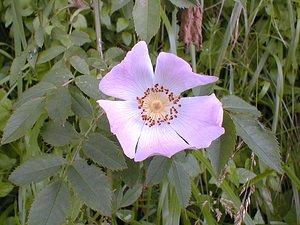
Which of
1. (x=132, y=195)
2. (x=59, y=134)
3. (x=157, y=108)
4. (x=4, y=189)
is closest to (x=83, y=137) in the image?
(x=59, y=134)

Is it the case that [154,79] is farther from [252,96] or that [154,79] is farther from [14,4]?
[252,96]

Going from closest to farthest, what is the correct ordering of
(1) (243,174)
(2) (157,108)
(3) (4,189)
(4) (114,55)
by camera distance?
(2) (157,108), (4) (114,55), (3) (4,189), (1) (243,174)

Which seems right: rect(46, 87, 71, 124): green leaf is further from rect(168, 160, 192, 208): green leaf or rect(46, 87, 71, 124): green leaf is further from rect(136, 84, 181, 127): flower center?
rect(168, 160, 192, 208): green leaf

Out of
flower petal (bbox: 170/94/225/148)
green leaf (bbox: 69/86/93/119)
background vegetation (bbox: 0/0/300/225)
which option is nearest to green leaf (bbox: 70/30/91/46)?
background vegetation (bbox: 0/0/300/225)

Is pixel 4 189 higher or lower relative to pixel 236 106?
lower

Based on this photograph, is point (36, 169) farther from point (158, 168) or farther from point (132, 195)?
point (132, 195)

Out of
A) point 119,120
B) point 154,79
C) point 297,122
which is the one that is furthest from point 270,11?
point 119,120

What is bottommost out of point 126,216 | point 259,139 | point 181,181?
point 126,216
